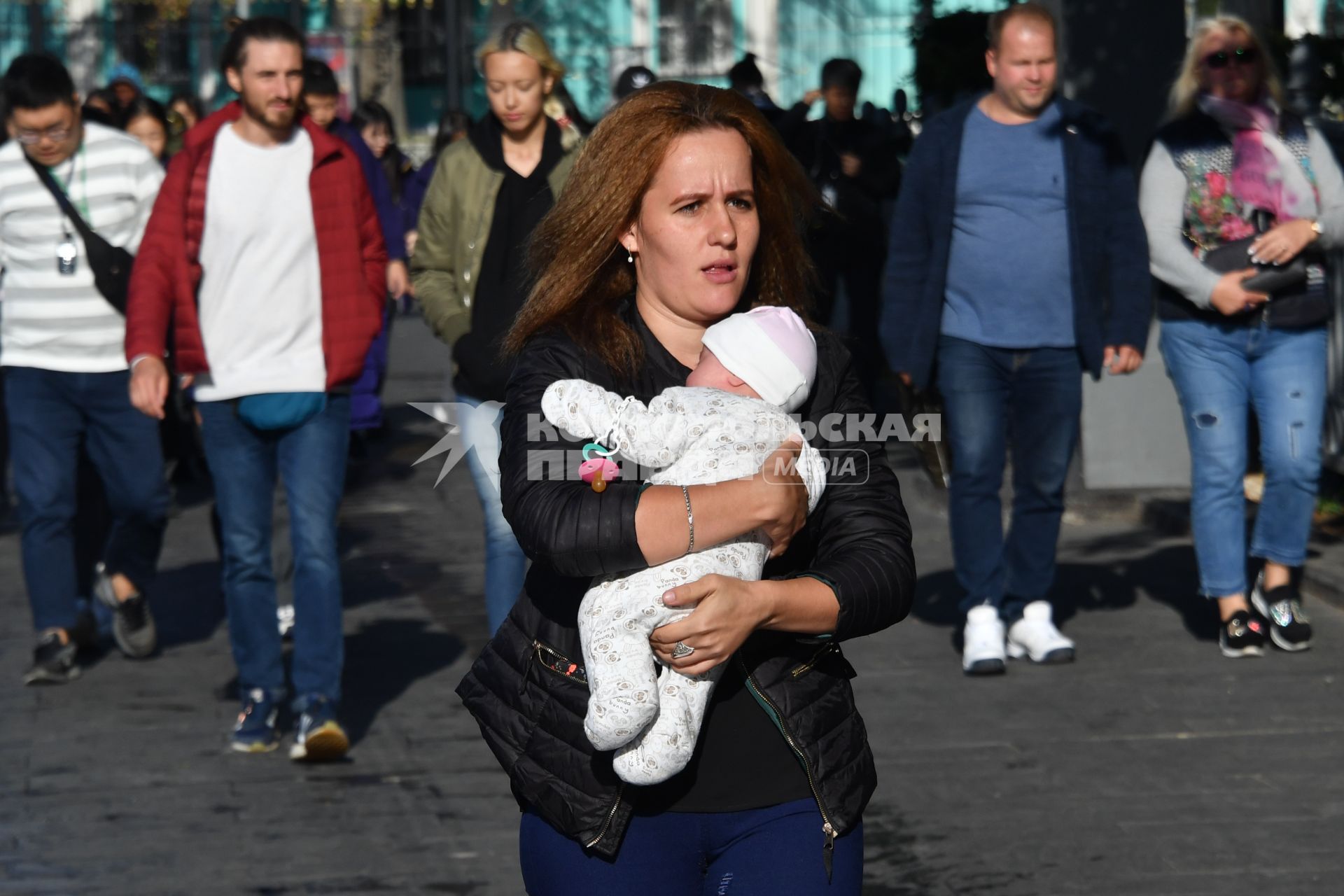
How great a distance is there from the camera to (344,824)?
5.40 metres

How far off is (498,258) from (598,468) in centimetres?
358

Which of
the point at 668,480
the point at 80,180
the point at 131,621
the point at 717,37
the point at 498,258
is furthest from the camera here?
the point at 717,37

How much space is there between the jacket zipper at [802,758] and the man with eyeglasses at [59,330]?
4.94m

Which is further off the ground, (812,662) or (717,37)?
(717,37)

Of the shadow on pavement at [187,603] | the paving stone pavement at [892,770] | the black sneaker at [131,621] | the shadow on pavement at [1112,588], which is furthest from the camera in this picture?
the shadow on pavement at [187,603]

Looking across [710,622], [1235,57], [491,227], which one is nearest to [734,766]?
[710,622]

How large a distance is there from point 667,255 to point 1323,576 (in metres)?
5.79

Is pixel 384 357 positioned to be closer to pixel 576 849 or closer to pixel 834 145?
pixel 834 145

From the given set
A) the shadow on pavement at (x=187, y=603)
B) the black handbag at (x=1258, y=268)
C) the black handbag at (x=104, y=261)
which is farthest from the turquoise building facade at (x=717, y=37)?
the black handbag at (x=1258, y=268)

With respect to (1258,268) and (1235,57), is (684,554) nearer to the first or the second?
(1258,268)

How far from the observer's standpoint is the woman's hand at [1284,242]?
687cm

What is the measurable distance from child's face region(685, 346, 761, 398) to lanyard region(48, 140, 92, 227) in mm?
5001

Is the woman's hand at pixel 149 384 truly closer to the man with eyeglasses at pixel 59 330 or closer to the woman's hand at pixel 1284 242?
the man with eyeglasses at pixel 59 330

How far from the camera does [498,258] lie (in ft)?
20.3
